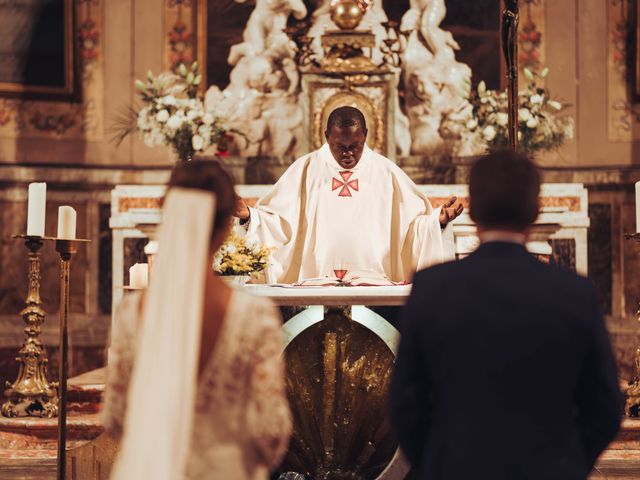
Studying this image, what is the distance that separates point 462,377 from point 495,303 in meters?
0.18

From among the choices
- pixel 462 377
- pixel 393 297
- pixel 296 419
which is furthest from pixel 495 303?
pixel 296 419

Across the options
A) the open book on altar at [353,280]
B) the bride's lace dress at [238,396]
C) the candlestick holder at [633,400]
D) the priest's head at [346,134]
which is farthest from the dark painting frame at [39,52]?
the bride's lace dress at [238,396]

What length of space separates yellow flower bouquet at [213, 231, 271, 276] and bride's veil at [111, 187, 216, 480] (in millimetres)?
2457

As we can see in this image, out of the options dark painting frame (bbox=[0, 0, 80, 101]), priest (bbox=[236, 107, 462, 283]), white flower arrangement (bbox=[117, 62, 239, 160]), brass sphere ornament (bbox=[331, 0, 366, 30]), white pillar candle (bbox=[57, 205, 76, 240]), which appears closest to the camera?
white pillar candle (bbox=[57, 205, 76, 240])

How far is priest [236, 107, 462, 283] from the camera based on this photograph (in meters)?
5.87

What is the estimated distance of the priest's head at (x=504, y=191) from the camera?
2.39 m

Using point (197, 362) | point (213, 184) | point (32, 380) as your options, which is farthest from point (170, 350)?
point (32, 380)

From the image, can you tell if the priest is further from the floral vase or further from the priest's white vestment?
the floral vase

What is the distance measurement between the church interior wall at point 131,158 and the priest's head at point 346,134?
2.56 metres

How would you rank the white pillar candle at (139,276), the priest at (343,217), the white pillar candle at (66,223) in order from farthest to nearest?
1. the priest at (343,217)
2. the white pillar candle at (139,276)
3. the white pillar candle at (66,223)

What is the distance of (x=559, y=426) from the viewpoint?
2.33 m

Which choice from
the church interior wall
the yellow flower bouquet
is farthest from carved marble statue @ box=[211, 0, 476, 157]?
the yellow flower bouquet

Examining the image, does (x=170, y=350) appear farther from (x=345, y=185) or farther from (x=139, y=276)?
(x=345, y=185)

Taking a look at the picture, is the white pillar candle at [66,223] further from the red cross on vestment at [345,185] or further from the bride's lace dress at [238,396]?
the bride's lace dress at [238,396]
